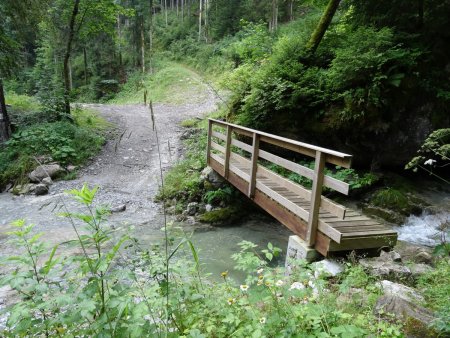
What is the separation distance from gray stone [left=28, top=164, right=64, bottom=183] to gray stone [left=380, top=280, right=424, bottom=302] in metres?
10.3

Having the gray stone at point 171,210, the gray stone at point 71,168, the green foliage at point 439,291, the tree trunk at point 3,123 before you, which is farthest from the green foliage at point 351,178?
the tree trunk at point 3,123

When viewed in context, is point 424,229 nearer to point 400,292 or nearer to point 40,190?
point 400,292

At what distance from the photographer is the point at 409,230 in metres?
6.99

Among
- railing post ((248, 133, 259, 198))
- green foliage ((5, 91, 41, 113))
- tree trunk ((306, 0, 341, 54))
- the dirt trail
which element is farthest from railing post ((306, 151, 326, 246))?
green foliage ((5, 91, 41, 113))

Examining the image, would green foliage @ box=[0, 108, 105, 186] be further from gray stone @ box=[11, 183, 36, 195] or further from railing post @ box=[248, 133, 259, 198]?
railing post @ box=[248, 133, 259, 198]

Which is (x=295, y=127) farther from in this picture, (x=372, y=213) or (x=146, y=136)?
(x=146, y=136)

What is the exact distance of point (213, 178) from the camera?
373 inches

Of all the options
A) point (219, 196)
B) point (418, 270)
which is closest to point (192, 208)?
point (219, 196)

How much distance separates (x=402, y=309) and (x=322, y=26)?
9007mm

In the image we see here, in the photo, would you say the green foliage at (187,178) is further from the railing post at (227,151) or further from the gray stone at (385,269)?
the gray stone at (385,269)

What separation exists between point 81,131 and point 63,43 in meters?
10.9

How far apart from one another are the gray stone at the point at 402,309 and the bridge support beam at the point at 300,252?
5.30 ft

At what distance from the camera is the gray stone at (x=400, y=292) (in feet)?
10.5

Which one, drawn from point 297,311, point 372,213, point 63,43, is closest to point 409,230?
point 372,213
